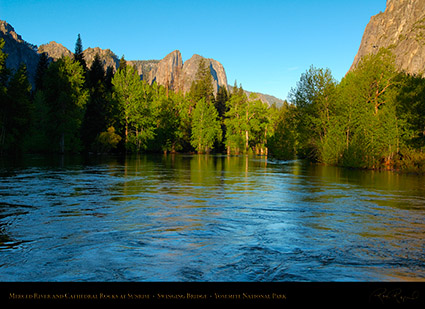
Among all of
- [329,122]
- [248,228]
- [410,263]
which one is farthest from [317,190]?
[329,122]

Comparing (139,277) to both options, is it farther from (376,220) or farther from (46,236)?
(376,220)

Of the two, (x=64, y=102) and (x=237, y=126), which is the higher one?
(x=64, y=102)

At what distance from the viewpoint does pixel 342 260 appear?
6426 millimetres

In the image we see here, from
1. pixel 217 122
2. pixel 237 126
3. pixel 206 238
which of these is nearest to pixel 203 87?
pixel 217 122
